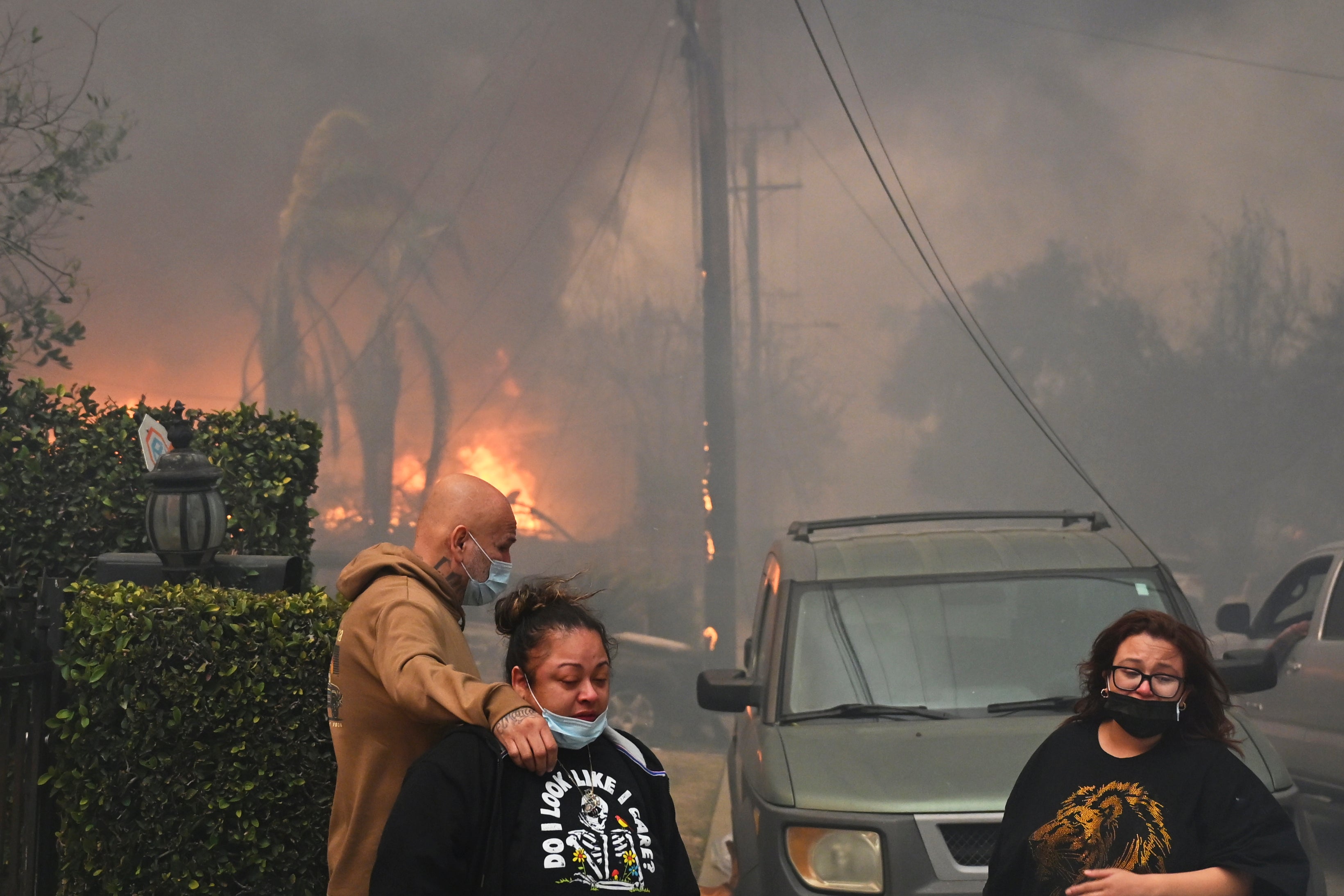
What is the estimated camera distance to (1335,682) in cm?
717

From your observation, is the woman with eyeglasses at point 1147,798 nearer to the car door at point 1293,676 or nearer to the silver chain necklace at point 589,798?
the silver chain necklace at point 589,798

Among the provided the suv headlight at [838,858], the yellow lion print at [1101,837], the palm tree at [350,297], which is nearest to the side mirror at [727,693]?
the suv headlight at [838,858]

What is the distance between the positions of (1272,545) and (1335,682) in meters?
17.6

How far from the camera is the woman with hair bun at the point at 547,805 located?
213 cm

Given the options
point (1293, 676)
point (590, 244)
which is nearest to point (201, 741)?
point (1293, 676)

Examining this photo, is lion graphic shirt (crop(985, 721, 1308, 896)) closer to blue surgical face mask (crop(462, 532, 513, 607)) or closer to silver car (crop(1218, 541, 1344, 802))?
blue surgical face mask (crop(462, 532, 513, 607))

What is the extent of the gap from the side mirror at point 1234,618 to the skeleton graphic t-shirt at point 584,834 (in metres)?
5.98

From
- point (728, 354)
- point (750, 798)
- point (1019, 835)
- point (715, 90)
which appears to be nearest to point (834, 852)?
point (750, 798)

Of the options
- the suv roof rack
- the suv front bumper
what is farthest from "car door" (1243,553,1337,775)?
the suv front bumper

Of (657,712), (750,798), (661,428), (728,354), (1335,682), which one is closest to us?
(750,798)

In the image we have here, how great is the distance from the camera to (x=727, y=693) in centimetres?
500

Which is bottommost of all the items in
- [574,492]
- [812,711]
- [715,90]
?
[812,711]

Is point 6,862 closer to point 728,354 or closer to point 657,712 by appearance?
point 728,354

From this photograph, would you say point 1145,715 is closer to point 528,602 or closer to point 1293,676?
point 528,602
